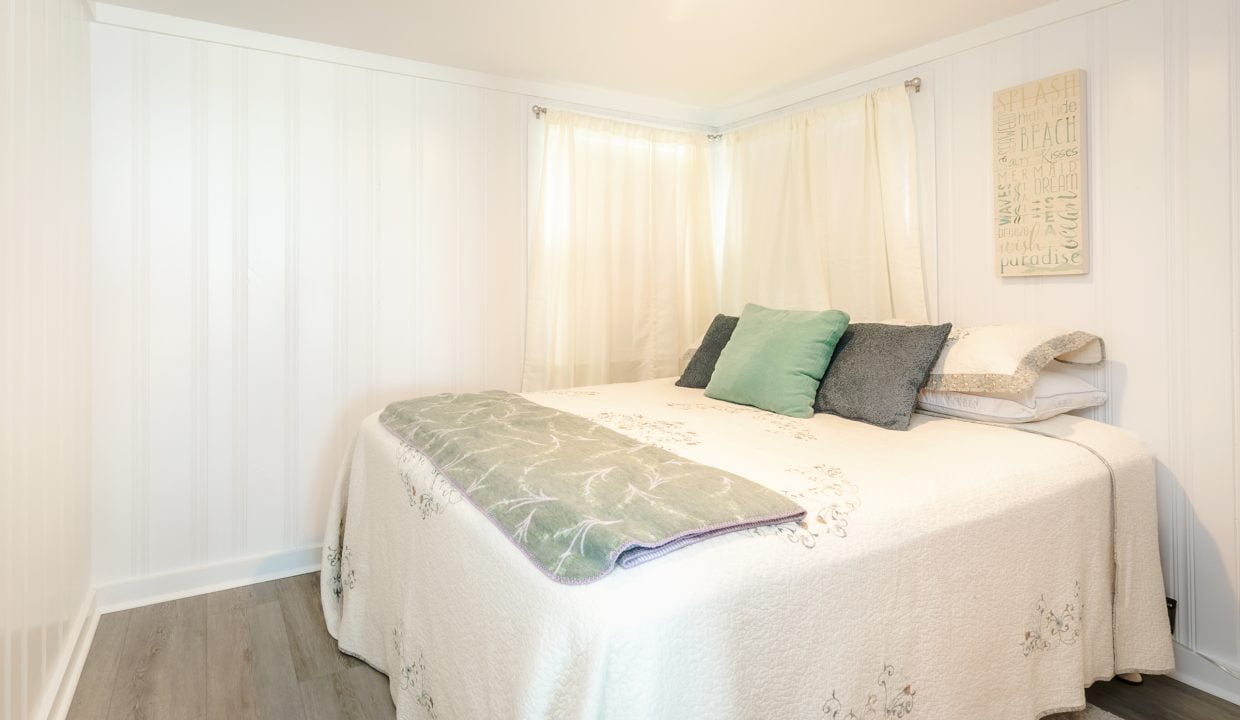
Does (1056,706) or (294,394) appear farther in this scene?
(294,394)

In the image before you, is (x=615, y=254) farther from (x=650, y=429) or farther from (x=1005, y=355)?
(x=1005, y=355)

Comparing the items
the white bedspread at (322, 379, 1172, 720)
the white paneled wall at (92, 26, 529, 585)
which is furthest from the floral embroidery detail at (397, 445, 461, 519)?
the white paneled wall at (92, 26, 529, 585)

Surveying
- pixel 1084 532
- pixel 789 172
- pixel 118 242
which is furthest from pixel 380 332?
pixel 1084 532

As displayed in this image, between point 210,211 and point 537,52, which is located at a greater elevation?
point 537,52

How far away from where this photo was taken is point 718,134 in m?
3.93

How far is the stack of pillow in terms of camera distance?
2.14m

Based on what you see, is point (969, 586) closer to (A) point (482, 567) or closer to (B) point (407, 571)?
(A) point (482, 567)

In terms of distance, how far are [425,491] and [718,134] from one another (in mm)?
3006

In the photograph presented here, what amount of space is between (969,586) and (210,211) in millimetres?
2966

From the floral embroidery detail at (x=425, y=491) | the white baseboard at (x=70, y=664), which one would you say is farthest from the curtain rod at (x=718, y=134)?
the white baseboard at (x=70, y=664)

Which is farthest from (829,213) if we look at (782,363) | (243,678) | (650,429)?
(243,678)

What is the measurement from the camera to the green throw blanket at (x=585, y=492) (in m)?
1.14

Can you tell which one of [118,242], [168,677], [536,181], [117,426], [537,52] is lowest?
[168,677]

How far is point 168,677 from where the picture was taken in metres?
2.05
